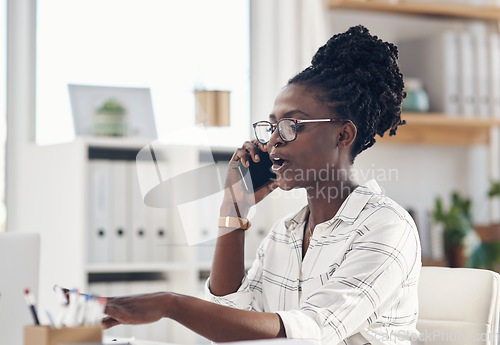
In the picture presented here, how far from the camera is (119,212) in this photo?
2555 millimetres

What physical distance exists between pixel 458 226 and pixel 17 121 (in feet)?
5.89

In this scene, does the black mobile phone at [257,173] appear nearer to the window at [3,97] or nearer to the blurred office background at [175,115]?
the blurred office background at [175,115]

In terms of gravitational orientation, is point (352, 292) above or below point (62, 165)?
below

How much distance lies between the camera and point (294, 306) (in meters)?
1.37

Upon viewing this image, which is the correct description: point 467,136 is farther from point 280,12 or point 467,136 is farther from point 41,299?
point 41,299

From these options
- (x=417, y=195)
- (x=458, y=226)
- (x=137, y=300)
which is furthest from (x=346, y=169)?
(x=417, y=195)

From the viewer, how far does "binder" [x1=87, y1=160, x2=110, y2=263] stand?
2494 millimetres

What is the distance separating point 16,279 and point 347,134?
798mm

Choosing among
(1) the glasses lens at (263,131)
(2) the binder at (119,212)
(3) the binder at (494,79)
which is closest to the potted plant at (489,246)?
(3) the binder at (494,79)

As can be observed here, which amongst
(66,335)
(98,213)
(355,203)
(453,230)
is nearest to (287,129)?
(355,203)

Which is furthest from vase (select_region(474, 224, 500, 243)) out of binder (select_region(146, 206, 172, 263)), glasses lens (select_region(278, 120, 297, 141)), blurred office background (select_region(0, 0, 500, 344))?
glasses lens (select_region(278, 120, 297, 141))

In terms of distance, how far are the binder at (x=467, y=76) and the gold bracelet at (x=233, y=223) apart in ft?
5.77

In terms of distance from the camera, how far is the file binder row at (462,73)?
2.88 metres

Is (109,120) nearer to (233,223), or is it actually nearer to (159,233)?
(159,233)
